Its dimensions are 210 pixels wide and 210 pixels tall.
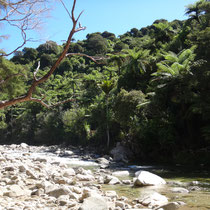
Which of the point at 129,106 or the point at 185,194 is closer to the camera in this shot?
the point at 185,194

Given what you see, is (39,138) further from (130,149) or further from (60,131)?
(130,149)

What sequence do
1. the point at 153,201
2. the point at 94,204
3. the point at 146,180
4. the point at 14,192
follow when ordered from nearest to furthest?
the point at 94,204 < the point at 14,192 < the point at 153,201 < the point at 146,180

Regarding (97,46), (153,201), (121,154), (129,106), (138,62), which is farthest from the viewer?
(97,46)

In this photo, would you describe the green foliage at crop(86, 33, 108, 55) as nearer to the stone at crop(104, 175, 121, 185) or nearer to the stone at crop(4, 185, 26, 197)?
the stone at crop(104, 175, 121, 185)

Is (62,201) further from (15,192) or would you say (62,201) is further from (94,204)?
(15,192)

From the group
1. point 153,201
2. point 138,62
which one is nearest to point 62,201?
point 153,201

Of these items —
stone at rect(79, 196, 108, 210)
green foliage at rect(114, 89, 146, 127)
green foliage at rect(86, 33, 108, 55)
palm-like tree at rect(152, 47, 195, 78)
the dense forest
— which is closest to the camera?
stone at rect(79, 196, 108, 210)

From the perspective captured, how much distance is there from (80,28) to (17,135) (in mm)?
35819

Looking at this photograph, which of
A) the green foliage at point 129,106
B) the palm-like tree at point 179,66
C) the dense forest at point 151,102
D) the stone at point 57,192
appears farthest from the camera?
the green foliage at point 129,106

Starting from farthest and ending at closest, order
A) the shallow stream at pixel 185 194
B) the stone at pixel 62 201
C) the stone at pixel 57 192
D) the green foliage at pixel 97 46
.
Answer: the green foliage at pixel 97 46, the stone at pixel 57 192, the shallow stream at pixel 185 194, the stone at pixel 62 201

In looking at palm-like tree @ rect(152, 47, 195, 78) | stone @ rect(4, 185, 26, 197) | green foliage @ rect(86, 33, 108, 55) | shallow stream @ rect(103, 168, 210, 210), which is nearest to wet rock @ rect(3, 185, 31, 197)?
stone @ rect(4, 185, 26, 197)

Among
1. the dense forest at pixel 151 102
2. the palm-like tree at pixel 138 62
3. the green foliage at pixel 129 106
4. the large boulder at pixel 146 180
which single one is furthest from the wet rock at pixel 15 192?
the palm-like tree at pixel 138 62

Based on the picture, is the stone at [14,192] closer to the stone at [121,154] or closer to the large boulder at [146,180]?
the large boulder at [146,180]

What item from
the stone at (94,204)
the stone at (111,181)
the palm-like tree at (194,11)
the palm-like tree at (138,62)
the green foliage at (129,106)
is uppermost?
the palm-like tree at (194,11)
